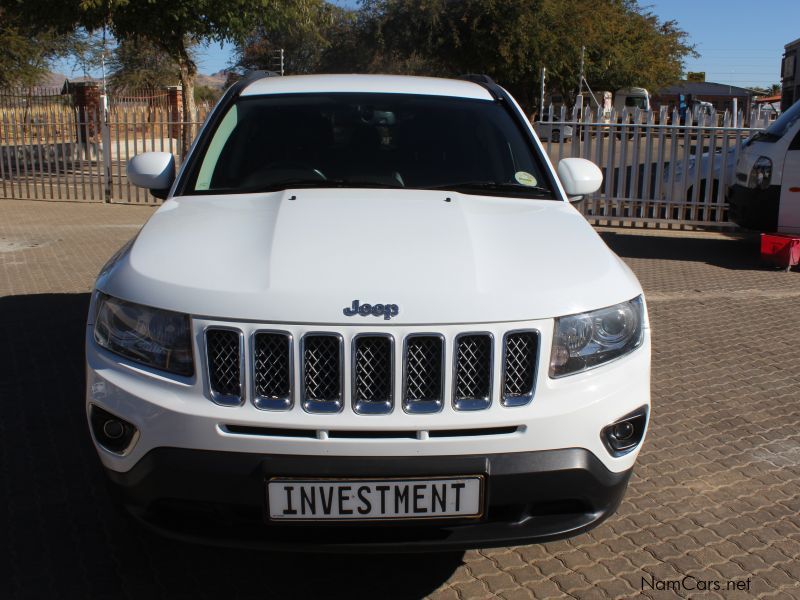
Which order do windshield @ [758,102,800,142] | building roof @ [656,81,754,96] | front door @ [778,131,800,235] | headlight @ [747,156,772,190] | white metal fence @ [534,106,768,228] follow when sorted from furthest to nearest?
building roof @ [656,81,754,96] < white metal fence @ [534,106,768,228] < windshield @ [758,102,800,142] < headlight @ [747,156,772,190] < front door @ [778,131,800,235]

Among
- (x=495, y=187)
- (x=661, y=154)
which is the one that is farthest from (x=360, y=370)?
(x=661, y=154)

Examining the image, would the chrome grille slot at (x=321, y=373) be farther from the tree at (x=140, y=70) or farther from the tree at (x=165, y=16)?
the tree at (x=140, y=70)

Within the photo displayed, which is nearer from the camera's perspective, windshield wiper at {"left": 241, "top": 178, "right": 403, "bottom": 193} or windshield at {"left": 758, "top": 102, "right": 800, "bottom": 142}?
windshield wiper at {"left": 241, "top": 178, "right": 403, "bottom": 193}

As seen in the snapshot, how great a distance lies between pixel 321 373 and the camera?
2.58 metres

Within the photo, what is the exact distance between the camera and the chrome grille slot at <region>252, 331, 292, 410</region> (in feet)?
8.41

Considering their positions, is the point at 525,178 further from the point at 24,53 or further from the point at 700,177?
the point at 24,53

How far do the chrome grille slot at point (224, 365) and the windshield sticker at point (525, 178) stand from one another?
1.83 meters

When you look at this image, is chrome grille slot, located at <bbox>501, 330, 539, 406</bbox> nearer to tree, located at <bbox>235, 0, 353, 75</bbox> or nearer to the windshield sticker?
the windshield sticker

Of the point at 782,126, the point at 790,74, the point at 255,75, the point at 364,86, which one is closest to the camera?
the point at 364,86

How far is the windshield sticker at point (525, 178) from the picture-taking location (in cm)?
393

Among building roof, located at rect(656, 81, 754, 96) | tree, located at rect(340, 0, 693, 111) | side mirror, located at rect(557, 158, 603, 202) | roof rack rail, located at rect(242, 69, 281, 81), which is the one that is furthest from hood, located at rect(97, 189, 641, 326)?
building roof, located at rect(656, 81, 754, 96)

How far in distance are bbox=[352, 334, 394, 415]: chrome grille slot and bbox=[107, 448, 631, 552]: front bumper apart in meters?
0.16

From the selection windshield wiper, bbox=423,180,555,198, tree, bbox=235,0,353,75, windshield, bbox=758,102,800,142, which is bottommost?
windshield wiper, bbox=423,180,555,198

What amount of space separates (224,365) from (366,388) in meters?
0.44
